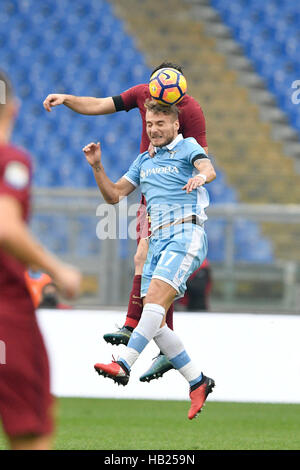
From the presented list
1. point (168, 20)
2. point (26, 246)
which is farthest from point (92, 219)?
point (168, 20)

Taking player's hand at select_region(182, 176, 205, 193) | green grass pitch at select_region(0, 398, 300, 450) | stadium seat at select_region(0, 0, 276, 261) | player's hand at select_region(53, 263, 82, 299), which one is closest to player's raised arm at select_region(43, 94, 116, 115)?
player's hand at select_region(182, 176, 205, 193)

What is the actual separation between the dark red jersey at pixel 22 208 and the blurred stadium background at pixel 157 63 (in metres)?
7.55

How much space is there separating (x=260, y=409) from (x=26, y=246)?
616cm

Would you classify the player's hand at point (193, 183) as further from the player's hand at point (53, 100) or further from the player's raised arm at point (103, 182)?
the player's hand at point (53, 100)

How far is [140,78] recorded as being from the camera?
14516 mm

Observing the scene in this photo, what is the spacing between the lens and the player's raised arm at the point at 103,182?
18.5ft

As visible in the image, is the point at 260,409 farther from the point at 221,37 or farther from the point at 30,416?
the point at 221,37

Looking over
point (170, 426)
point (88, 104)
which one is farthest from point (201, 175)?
point (170, 426)

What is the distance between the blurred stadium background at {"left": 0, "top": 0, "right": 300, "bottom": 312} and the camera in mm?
13367

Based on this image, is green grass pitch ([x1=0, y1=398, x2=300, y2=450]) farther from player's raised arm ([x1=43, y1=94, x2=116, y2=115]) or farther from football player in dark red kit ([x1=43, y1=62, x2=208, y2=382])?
player's raised arm ([x1=43, y1=94, x2=116, y2=115])

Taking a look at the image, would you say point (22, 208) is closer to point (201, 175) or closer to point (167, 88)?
point (201, 175)

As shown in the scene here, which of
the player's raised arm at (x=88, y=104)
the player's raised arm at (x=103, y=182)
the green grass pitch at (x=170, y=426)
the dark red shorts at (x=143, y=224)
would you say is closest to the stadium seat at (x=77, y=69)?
the green grass pitch at (x=170, y=426)

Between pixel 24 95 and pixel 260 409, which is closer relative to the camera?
pixel 260 409
